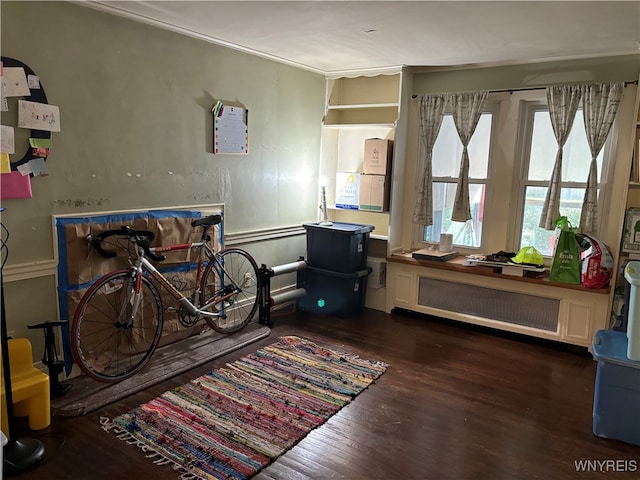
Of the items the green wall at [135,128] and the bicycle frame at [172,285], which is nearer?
the green wall at [135,128]

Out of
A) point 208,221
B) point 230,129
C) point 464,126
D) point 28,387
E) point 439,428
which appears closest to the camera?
point 28,387

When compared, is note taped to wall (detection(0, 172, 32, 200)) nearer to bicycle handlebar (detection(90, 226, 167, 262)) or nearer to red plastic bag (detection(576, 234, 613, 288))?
bicycle handlebar (detection(90, 226, 167, 262))

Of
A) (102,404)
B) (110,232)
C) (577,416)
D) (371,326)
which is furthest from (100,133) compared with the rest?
(577,416)

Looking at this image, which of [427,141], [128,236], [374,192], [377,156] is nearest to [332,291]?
Answer: [374,192]

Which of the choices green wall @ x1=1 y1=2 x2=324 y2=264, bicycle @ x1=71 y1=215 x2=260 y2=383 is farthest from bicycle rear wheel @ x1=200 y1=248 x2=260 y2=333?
green wall @ x1=1 y1=2 x2=324 y2=264

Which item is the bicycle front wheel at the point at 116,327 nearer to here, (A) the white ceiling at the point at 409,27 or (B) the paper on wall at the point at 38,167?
(B) the paper on wall at the point at 38,167

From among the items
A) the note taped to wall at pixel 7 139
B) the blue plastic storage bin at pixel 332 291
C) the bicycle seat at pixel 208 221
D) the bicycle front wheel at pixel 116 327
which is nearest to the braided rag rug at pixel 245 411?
the bicycle front wheel at pixel 116 327

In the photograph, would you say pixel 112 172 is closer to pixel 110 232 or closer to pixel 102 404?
pixel 110 232

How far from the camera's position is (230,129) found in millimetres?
3881

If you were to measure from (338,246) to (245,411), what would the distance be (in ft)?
6.46

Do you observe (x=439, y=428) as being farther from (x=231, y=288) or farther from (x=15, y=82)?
(x=15, y=82)

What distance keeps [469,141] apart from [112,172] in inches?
118

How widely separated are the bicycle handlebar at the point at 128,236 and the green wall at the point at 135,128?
20 cm

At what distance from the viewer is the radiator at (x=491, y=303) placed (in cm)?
398
